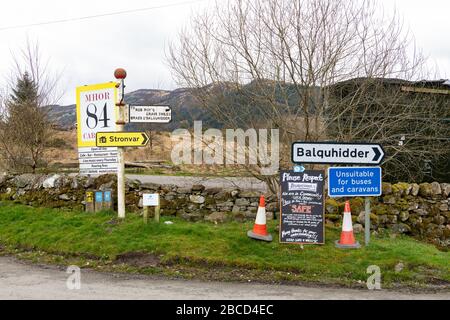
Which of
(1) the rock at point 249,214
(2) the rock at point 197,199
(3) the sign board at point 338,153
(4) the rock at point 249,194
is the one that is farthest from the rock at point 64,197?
(3) the sign board at point 338,153

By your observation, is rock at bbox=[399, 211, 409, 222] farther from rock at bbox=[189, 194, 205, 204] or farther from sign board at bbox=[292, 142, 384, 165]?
rock at bbox=[189, 194, 205, 204]

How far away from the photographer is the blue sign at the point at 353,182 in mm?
9086

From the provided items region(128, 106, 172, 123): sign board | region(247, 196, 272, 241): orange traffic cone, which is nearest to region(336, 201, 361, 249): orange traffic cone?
region(247, 196, 272, 241): orange traffic cone

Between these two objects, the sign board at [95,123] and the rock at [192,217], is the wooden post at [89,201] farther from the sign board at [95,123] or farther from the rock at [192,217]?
the rock at [192,217]

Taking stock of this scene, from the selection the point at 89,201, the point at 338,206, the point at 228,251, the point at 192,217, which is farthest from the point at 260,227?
the point at 89,201

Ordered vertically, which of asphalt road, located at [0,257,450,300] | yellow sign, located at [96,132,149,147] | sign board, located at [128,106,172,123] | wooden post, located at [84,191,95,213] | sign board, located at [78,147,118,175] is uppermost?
sign board, located at [128,106,172,123]

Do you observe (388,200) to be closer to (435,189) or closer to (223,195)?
(435,189)

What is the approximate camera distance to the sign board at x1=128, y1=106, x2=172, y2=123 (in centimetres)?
1058

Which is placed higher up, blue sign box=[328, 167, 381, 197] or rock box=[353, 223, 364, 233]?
blue sign box=[328, 167, 381, 197]

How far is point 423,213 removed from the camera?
1134cm

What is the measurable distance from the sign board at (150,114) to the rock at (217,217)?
7.69 ft

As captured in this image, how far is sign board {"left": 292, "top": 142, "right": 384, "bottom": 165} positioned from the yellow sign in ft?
11.2
